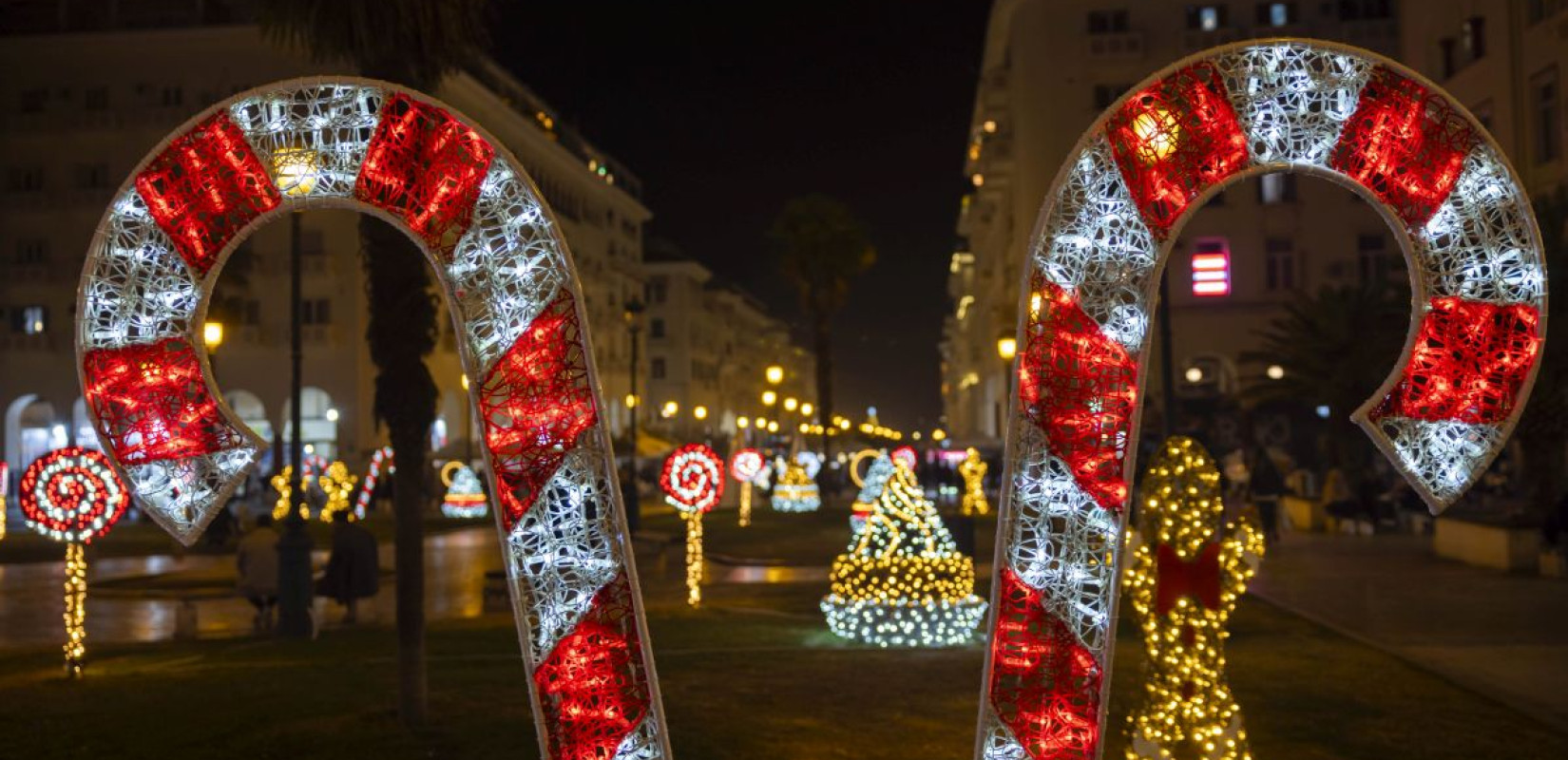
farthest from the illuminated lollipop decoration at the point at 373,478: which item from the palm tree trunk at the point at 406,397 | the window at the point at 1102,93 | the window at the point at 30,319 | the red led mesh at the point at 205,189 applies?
the red led mesh at the point at 205,189

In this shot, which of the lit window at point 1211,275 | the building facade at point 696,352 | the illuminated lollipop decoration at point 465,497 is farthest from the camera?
the building facade at point 696,352

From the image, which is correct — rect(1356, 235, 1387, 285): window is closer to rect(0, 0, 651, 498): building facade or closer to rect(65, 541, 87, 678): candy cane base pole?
rect(0, 0, 651, 498): building facade

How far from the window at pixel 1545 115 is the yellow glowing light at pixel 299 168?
29033mm

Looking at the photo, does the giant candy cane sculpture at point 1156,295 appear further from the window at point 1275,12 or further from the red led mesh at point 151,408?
the window at point 1275,12

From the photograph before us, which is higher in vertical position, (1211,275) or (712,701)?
(1211,275)

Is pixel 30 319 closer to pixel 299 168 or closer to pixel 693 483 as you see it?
pixel 693 483

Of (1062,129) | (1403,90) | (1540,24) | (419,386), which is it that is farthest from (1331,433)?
(1403,90)

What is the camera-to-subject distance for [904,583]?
51.8 feet

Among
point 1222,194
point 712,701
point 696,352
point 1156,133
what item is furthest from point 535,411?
point 696,352

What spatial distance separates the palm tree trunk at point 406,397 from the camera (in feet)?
35.5

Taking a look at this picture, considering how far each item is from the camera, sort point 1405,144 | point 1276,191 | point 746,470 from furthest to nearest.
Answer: point 1276,191, point 746,470, point 1405,144

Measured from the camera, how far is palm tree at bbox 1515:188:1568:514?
21.3 meters

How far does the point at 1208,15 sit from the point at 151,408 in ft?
156

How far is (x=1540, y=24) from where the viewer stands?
29.8m
